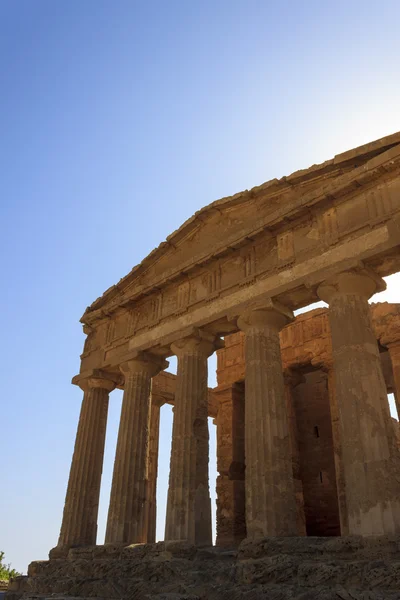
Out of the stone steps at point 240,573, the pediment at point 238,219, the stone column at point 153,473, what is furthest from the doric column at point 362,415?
the stone column at point 153,473

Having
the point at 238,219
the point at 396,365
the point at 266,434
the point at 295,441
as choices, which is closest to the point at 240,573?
the point at 266,434

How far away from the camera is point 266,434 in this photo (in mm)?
10820

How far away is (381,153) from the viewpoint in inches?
436

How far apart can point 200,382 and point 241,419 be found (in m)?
5.78

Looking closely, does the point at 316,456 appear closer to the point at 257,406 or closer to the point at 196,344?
the point at 196,344

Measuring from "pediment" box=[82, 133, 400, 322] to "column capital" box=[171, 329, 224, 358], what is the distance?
1.95 metres

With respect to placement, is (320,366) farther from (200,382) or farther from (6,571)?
(6,571)

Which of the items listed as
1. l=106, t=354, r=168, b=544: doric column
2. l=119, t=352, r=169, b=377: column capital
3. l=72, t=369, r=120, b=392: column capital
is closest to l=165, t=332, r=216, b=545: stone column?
l=119, t=352, r=169, b=377: column capital

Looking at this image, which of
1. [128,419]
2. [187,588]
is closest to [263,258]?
[128,419]

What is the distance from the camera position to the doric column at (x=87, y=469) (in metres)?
14.6

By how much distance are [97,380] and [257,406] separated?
685 cm

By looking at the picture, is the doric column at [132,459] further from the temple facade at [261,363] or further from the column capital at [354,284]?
the column capital at [354,284]

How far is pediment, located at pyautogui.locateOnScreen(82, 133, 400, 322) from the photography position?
11500 millimetres

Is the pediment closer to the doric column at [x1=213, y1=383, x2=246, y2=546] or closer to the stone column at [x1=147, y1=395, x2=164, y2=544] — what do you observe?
the stone column at [x1=147, y1=395, x2=164, y2=544]
